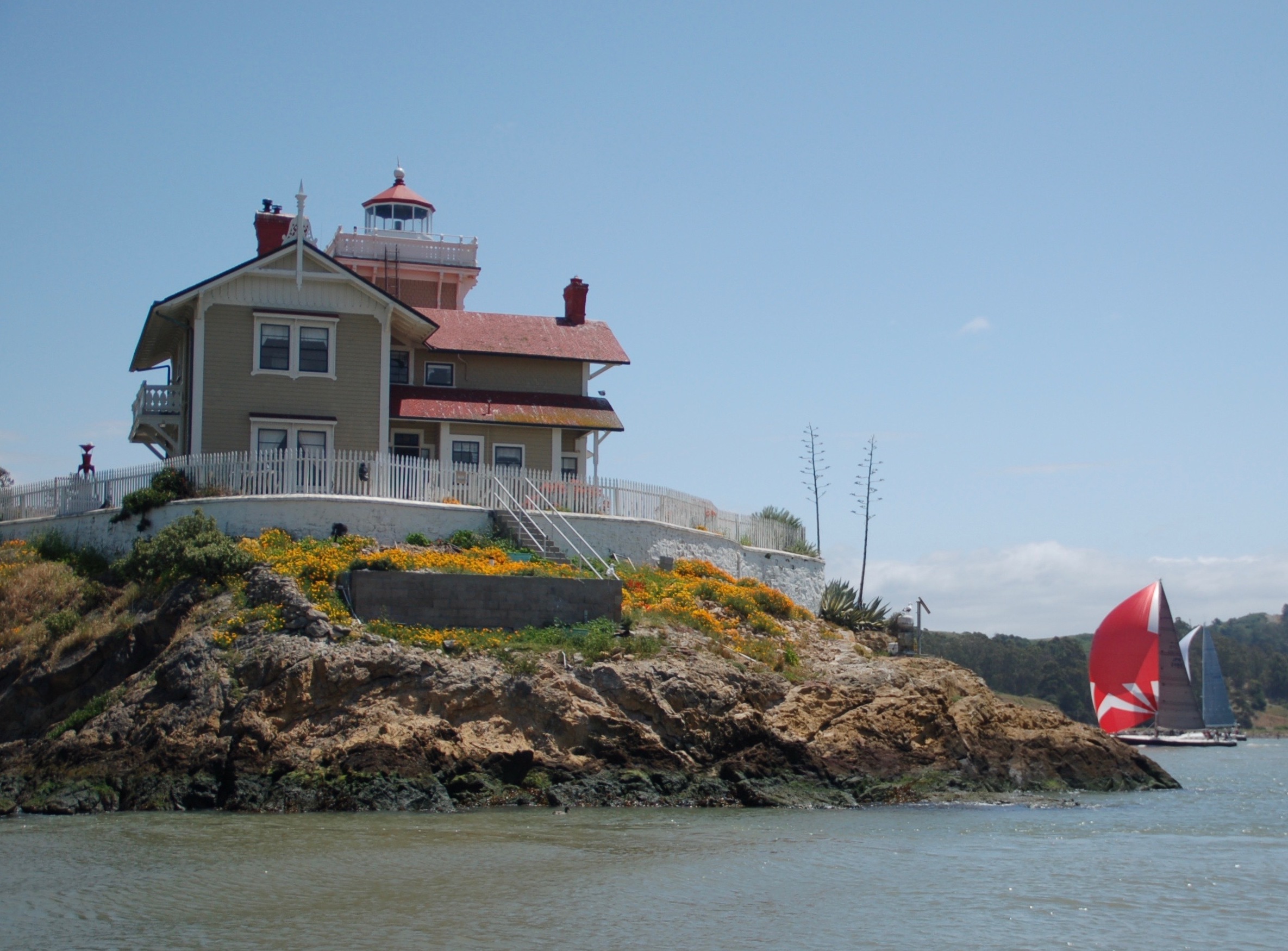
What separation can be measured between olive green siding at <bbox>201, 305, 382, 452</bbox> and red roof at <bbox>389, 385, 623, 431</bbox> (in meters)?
1.85

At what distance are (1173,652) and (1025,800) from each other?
4157 centimetres

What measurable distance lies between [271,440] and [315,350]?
255 cm

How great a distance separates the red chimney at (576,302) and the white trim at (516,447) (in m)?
5.67

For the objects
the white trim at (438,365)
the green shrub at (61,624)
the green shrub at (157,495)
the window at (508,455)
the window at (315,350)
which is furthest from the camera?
the white trim at (438,365)

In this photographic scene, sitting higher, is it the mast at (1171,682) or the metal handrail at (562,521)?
the metal handrail at (562,521)

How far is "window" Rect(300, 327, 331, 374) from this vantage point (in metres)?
35.9

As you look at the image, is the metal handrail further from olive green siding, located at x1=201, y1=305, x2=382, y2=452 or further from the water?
the water

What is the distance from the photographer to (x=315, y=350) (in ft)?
118

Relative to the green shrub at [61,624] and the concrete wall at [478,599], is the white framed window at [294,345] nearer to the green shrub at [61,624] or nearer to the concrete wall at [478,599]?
the green shrub at [61,624]

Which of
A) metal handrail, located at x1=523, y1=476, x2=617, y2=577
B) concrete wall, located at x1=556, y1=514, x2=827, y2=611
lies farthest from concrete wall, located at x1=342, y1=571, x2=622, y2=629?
concrete wall, located at x1=556, y1=514, x2=827, y2=611

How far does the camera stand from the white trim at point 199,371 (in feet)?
114

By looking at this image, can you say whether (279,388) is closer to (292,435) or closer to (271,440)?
(292,435)

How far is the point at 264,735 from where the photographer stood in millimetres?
25453

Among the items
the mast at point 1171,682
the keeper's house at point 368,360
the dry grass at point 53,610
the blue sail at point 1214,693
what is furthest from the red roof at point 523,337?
the blue sail at point 1214,693
